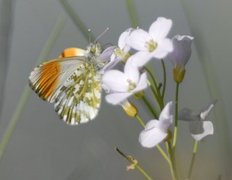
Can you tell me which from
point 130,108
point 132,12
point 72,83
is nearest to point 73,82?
point 72,83

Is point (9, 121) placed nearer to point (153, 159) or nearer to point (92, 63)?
point (153, 159)

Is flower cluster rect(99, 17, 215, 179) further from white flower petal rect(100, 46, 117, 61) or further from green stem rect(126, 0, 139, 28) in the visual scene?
green stem rect(126, 0, 139, 28)

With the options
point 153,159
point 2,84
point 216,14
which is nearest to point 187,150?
point 153,159

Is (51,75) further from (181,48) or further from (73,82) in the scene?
(181,48)

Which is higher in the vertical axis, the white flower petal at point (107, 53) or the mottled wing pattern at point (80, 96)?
the white flower petal at point (107, 53)

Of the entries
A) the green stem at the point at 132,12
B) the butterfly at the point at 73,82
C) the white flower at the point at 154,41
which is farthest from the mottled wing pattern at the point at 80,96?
the green stem at the point at 132,12

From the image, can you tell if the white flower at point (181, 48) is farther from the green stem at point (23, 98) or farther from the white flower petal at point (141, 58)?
the green stem at point (23, 98)

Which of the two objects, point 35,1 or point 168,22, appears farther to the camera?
point 35,1
